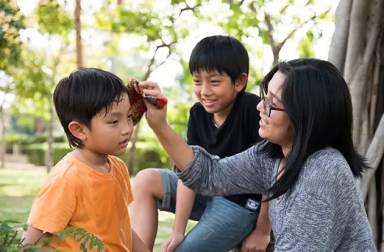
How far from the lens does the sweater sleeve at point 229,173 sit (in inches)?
109

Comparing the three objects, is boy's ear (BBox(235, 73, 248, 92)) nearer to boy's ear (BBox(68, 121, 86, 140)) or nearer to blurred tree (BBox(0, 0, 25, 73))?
boy's ear (BBox(68, 121, 86, 140))

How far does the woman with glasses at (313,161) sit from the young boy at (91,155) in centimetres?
15

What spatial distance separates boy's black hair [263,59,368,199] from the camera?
236 cm

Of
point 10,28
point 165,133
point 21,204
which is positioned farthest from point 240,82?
point 21,204

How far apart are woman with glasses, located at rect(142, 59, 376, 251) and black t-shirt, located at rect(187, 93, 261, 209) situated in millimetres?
681

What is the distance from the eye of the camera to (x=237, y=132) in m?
3.28

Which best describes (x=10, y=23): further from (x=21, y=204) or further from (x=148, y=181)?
(x=21, y=204)

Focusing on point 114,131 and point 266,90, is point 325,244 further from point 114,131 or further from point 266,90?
point 114,131

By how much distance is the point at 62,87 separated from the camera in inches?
99.8

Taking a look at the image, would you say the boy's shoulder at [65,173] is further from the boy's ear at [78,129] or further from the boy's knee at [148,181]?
the boy's knee at [148,181]

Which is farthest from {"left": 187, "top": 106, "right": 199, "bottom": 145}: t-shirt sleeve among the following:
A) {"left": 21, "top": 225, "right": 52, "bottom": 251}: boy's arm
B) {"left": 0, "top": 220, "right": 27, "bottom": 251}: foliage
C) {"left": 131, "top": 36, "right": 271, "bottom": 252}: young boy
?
{"left": 0, "top": 220, "right": 27, "bottom": 251}: foliage

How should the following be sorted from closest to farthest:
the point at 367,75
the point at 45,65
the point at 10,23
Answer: the point at 367,75 → the point at 10,23 → the point at 45,65

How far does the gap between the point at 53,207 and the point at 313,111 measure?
89 cm

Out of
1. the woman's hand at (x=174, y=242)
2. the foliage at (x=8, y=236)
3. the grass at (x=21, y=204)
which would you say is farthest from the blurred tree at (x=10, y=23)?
the foliage at (x=8, y=236)
